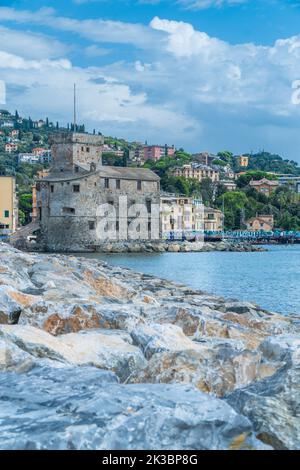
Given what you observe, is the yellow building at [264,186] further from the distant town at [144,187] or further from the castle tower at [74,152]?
the castle tower at [74,152]

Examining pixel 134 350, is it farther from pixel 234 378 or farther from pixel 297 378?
pixel 297 378

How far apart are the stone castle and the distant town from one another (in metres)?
0.08

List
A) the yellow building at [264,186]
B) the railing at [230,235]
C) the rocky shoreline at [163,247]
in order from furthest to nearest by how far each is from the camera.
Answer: the yellow building at [264,186]
the railing at [230,235]
the rocky shoreline at [163,247]

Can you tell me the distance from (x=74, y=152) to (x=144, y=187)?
6305mm

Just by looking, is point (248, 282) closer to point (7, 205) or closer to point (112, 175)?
point (112, 175)

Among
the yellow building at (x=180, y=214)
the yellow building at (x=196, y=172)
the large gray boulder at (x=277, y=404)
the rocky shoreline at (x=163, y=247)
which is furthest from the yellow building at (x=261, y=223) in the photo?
the large gray boulder at (x=277, y=404)

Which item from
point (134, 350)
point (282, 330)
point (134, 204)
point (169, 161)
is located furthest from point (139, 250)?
point (169, 161)

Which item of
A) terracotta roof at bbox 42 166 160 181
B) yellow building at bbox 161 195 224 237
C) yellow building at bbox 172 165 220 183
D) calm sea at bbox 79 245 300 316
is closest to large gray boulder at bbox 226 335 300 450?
calm sea at bbox 79 245 300 316

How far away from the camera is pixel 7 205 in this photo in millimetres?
61969

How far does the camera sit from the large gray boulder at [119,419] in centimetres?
333

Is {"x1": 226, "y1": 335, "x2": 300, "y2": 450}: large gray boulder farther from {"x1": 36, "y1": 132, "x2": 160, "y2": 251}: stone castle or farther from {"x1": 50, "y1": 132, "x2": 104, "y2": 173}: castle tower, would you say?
{"x1": 50, "y1": 132, "x2": 104, "y2": 173}: castle tower

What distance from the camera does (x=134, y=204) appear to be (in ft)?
176

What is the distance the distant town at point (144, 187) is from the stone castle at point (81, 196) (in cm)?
8
